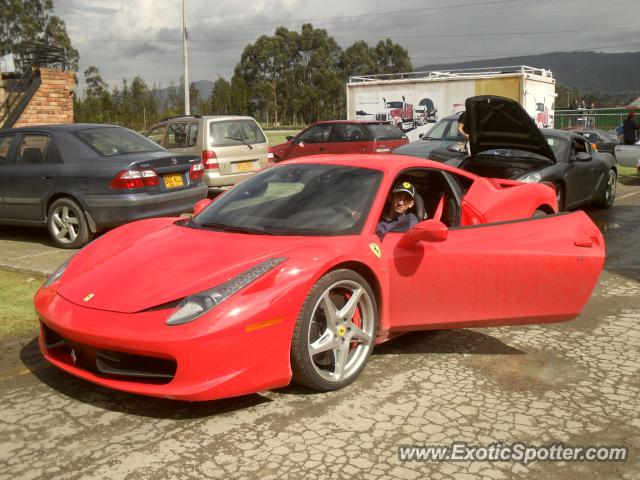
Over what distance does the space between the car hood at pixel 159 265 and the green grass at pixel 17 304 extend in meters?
1.15

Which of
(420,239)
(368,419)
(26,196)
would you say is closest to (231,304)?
(368,419)

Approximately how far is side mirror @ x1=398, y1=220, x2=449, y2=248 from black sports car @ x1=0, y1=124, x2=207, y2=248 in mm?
4654

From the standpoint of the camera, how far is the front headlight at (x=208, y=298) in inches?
127

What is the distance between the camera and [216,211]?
15.0 feet

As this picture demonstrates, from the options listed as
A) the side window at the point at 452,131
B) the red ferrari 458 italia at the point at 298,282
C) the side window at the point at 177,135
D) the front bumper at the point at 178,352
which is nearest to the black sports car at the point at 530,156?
the side window at the point at 452,131

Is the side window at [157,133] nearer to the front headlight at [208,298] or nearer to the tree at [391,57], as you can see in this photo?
the front headlight at [208,298]

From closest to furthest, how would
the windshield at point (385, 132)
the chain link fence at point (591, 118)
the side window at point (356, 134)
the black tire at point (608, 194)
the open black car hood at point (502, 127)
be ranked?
the open black car hood at point (502, 127) → the black tire at point (608, 194) → the windshield at point (385, 132) → the side window at point (356, 134) → the chain link fence at point (591, 118)

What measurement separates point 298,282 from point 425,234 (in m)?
0.91

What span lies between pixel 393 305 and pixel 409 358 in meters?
0.49

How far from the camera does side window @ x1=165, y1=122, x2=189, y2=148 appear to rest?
1262 centimetres

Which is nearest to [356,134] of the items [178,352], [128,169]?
[128,169]

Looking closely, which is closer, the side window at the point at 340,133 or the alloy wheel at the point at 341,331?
the alloy wheel at the point at 341,331

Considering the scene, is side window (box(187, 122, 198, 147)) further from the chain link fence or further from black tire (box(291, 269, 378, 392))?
the chain link fence

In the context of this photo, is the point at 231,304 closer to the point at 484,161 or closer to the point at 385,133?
the point at 484,161
